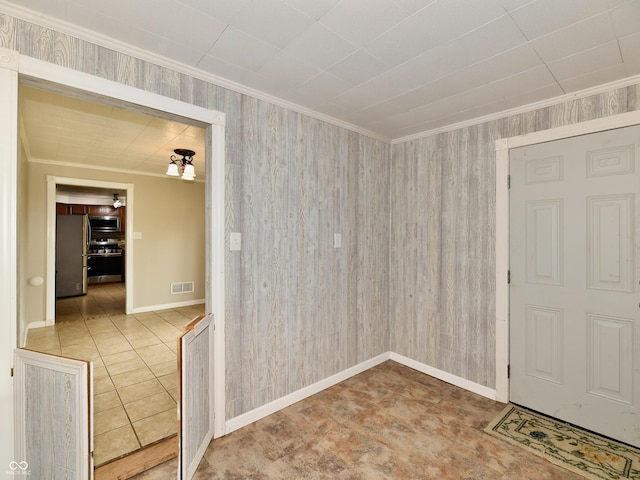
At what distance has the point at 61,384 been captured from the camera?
1.54m

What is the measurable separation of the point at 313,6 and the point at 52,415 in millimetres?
2427

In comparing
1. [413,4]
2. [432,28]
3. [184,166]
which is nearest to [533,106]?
[432,28]

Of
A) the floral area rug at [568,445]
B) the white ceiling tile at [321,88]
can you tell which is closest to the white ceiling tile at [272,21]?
the white ceiling tile at [321,88]

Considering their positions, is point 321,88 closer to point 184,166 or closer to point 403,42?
point 403,42

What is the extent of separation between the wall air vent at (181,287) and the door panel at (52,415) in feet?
15.6

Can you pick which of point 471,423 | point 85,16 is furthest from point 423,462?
point 85,16

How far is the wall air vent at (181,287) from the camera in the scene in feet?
20.0

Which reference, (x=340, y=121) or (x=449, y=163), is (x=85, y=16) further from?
(x=449, y=163)

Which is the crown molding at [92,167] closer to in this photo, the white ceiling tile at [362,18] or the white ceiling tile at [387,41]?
the white ceiling tile at [387,41]

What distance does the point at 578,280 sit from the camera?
2.40 m

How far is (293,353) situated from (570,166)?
2.74m

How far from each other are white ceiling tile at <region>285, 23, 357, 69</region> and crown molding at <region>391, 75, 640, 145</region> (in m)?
1.64

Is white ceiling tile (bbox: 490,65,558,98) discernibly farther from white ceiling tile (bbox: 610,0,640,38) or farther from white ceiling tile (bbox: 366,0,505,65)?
white ceiling tile (bbox: 366,0,505,65)

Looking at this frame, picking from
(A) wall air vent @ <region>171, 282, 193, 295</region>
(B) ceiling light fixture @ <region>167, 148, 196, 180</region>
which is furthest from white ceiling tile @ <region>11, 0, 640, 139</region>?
(A) wall air vent @ <region>171, 282, 193, 295</region>
